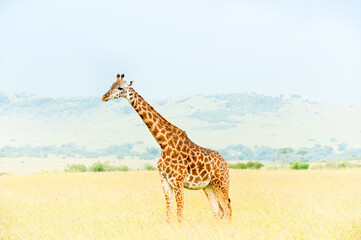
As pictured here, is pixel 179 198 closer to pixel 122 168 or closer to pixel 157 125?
pixel 157 125

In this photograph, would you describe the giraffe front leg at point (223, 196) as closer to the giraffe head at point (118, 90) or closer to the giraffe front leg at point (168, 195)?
the giraffe front leg at point (168, 195)

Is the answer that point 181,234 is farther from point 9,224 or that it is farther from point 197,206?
point 9,224

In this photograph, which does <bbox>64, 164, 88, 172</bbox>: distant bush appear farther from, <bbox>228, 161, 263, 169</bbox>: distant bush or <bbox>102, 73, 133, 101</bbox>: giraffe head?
Answer: <bbox>102, 73, 133, 101</bbox>: giraffe head

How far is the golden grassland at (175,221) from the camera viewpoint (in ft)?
32.2

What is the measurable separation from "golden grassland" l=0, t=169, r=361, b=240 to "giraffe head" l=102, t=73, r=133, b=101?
3223 millimetres

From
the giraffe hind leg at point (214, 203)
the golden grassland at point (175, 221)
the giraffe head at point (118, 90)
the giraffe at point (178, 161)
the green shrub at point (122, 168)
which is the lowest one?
the green shrub at point (122, 168)

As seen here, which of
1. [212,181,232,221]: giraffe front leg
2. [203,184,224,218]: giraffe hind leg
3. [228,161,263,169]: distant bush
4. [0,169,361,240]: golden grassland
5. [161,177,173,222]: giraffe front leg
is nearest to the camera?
[0,169,361,240]: golden grassland

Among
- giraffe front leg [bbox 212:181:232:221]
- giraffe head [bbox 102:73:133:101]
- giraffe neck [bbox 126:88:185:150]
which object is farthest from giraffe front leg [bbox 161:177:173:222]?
giraffe head [bbox 102:73:133:101]

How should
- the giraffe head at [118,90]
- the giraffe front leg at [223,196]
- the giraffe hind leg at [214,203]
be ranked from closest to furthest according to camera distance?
the giraffe head at [118,90] → the giraffe front leg at [223,196] → the giraffe hind leg at [214,203]

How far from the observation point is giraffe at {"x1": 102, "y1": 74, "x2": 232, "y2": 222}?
32.6 feet

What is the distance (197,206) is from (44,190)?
8650 millimetres

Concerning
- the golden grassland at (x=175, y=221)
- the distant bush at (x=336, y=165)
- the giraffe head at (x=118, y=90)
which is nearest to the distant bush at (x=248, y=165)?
the distant bush at (x=336, y=165)

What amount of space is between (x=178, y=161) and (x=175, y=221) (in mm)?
1481

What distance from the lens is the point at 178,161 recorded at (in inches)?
395
